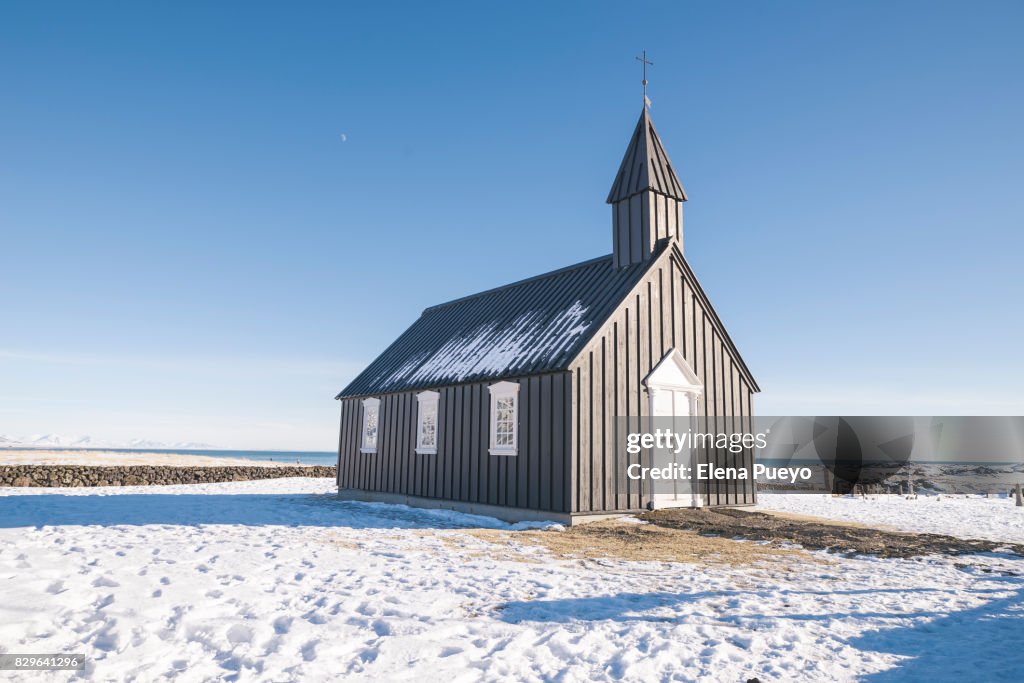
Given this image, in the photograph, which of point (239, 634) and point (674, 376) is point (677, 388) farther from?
point (239, 634)

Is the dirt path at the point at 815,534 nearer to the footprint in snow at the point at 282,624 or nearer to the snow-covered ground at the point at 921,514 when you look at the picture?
the snow-covered ground at the point at 921,514

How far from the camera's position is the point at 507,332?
60.4 feet

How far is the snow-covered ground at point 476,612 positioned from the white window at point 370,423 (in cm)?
995

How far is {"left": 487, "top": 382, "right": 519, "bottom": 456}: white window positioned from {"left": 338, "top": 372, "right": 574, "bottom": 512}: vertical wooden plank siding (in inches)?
6.6

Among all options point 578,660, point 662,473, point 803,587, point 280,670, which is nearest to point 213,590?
point 280,670

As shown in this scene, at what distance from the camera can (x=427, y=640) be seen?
584 centimetres

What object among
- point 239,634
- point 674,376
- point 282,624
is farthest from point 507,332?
point 239,634

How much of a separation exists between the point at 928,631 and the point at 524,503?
30.1ft

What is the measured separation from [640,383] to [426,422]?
650 centimetres

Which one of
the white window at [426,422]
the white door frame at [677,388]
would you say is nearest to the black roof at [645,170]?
the white door frame at [677,388]

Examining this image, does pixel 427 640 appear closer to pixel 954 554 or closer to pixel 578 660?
pixel 578 660

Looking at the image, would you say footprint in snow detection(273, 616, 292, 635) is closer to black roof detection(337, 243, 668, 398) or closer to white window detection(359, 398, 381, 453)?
black roof detection(337, 243, 668, 398)

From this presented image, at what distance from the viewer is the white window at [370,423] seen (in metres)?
21.4

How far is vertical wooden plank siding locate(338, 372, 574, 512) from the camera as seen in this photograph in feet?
47.1
